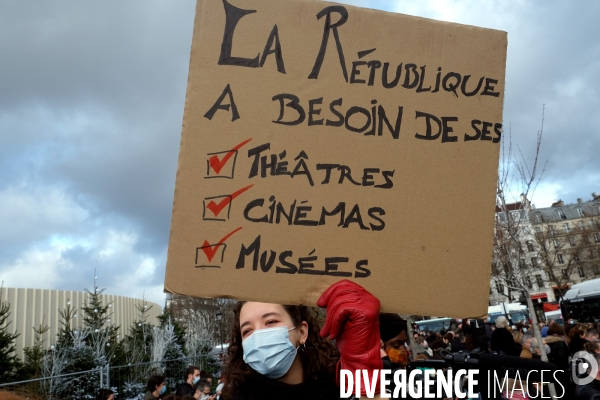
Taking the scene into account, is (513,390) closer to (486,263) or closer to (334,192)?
(486,263)

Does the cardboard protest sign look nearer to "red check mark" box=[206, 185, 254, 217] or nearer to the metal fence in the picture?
"red check mark" box=[206, 185, 254, 217]

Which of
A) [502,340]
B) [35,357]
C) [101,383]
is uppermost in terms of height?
[502,340]

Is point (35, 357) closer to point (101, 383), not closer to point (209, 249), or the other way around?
point (101, 383)

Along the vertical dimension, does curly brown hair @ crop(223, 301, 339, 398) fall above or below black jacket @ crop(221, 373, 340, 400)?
above

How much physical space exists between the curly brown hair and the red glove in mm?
587

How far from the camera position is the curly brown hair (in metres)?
2.51

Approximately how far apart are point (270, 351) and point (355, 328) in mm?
673

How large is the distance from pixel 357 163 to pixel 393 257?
422 mm

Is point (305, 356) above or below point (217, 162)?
below

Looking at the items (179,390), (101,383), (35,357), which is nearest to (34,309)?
(35,357)

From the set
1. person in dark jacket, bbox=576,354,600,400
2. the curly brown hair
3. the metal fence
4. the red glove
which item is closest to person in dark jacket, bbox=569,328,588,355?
person in dark jacket, bbox=576,354,600,400

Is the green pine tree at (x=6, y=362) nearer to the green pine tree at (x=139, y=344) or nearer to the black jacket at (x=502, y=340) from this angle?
the green pine tree at (x=139, y=344)

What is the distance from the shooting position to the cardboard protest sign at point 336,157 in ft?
6.72

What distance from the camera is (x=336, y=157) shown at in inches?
84.0
